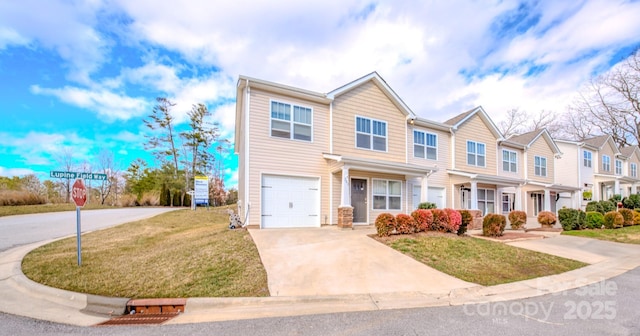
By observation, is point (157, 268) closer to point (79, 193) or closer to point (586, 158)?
point (79, 193)

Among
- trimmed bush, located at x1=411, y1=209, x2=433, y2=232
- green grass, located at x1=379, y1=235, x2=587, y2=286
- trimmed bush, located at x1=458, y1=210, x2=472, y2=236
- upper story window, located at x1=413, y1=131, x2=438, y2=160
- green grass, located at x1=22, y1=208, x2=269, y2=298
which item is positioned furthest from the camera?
upper story window, located at x1=413, y1=131, x2=438, y2=160

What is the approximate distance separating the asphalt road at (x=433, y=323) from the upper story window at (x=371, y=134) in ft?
31.9

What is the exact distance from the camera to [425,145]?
634 inches

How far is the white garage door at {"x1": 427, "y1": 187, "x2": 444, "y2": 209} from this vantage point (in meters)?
16.0

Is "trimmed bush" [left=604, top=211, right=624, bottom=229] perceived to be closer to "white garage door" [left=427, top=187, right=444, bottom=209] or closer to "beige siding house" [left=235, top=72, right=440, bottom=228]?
"white garage door" [left=427, top=187, right=444, bottom=209]

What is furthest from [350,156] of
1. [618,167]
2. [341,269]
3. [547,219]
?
[618,167]

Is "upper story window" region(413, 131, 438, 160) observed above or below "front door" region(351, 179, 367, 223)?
above

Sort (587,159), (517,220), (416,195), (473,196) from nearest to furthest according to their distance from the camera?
(517,220) < (416,195) < (473,196) < (587,159)

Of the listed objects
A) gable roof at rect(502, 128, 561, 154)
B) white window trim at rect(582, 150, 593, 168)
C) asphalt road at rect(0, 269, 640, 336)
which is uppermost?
gable roof at rect(502, 128, 561, 154)

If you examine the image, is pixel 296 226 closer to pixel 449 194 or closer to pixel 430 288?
pixel 430 288

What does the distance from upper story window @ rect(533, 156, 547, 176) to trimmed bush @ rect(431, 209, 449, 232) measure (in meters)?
16.3

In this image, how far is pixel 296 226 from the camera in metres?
11.8

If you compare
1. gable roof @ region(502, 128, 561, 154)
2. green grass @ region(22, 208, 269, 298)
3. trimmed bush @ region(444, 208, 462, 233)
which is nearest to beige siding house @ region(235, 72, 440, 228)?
green grass @ region(22, 208, 269, 298)

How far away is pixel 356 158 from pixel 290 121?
10.3ft
